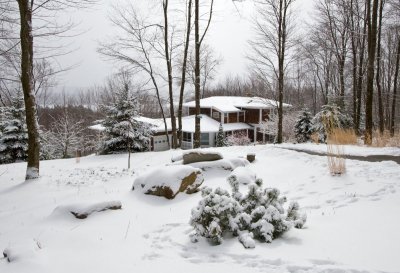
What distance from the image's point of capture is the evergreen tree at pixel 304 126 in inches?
931

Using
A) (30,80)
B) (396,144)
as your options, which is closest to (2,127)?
(30,80)

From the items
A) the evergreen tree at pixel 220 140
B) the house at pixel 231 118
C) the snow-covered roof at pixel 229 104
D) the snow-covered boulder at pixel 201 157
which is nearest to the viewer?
the snow-covered boulder at pixel 201 157

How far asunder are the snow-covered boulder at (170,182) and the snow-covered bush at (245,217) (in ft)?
6.58

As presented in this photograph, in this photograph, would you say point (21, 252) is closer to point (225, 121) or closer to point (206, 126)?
point (206, 126)

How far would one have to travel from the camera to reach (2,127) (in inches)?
715

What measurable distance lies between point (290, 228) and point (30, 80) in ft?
24.3

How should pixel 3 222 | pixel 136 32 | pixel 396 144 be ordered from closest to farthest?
1. pixel 3 222
2. pixel 396 144
3. pixel 136 32

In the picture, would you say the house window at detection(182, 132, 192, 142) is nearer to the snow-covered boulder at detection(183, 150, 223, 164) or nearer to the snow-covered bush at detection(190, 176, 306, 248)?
the snow-covered boulder at detection(183, 150, 223, 164)

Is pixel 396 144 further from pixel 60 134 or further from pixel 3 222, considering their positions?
pixel 60 134

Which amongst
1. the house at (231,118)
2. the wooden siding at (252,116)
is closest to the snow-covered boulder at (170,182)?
the house at (231,118)

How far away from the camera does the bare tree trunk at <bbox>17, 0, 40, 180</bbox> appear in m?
7.54

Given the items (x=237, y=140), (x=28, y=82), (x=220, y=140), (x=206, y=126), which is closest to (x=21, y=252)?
(x=28, y=82)

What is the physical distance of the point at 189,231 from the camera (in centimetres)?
444

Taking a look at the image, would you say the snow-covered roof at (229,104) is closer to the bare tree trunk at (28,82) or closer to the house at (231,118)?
the house at (231,118)
